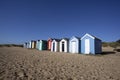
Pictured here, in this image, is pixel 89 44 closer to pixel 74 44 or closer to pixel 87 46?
pixel 87 46

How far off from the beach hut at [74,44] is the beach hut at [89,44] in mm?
881

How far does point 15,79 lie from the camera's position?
5.49 metres

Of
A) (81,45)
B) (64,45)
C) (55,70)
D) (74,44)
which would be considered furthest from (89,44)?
(55,70)

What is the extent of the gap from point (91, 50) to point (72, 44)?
5.18 meters

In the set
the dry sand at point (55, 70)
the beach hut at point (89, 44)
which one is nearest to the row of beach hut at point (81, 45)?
the beach hut at point (89, 44)

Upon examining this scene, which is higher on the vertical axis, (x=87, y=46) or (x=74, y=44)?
(x=74, y=44)

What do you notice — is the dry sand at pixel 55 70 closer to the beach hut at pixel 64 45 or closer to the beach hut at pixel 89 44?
the beach hut at pixel 89 44

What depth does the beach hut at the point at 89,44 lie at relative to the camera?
74.1 feet

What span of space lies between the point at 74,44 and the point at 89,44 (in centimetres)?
389

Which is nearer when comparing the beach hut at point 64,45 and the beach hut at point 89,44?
the beach hut at point 89,44

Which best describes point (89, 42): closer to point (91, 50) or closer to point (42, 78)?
point (91, 50)

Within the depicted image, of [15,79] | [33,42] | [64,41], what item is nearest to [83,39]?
[64,41]

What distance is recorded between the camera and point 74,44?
26078 mm

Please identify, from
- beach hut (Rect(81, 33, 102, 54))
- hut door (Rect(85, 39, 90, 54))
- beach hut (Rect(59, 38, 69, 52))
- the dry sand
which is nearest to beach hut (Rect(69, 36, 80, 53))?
beach hut (Rect(81, 33, 102, 54))
